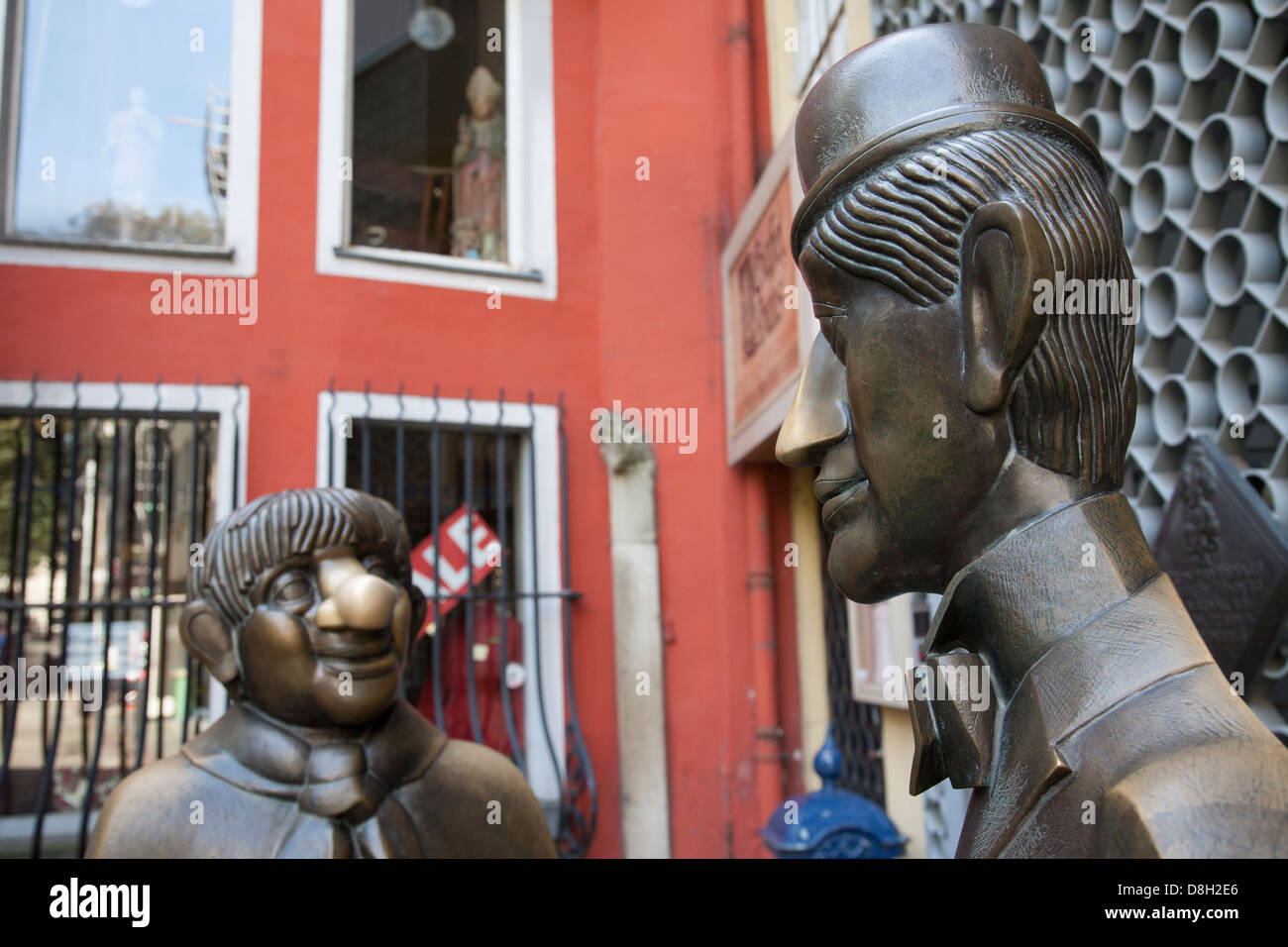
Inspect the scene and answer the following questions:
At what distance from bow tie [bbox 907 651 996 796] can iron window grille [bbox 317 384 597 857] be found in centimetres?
365

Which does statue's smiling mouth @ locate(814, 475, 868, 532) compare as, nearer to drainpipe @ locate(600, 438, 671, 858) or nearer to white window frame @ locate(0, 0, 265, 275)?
drainpipe @ locate(600, 438, 671, 858)

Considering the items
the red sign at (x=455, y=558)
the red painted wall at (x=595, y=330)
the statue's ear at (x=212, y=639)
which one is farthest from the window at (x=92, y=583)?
the statue's ear at (x=212, y=639)

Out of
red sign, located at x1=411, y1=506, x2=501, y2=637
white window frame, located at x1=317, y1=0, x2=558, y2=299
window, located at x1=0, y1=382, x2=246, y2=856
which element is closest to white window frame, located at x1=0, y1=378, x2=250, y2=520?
window, located at x1=0, y1=382, x2=246, y2=856

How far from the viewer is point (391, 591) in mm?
1771

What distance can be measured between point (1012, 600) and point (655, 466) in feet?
13.3

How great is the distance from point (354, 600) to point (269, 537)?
0.67 ft

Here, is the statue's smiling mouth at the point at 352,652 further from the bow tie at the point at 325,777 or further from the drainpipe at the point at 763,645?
the drainpipe at the point at 763,645

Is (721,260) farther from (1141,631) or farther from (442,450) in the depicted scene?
(1141,631)

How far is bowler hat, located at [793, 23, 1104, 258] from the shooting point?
0.89 metres

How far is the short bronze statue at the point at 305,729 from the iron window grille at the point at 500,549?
2.62 metres

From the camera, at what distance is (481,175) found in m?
5.44

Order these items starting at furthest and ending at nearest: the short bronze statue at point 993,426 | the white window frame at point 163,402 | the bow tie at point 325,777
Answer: the white window frame at point 163,402
the bow tie at point 325,777
the short bronze statue at point 993,426

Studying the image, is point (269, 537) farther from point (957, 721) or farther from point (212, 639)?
point (957, 721)

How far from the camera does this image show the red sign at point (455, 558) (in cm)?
472
